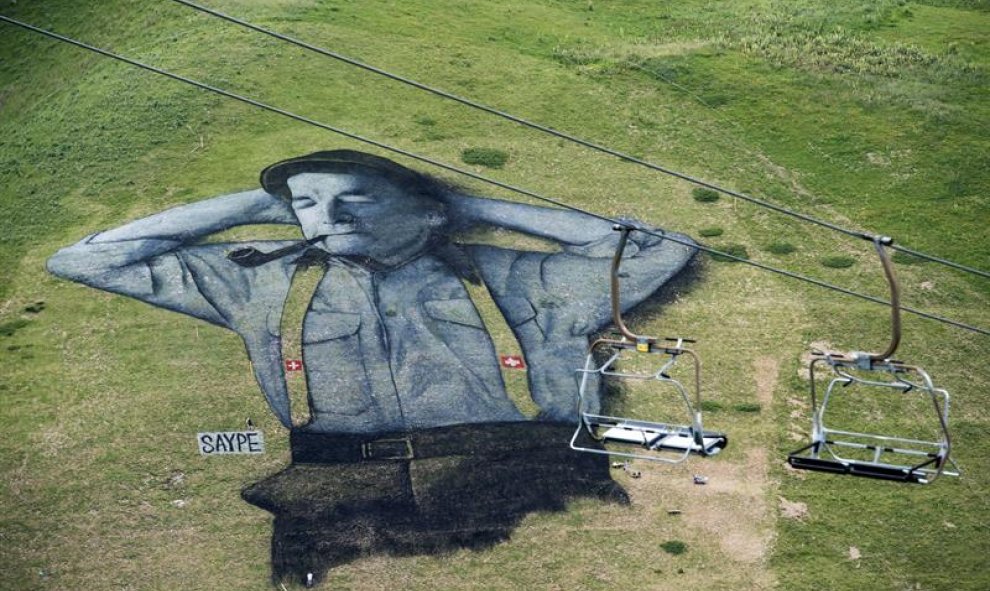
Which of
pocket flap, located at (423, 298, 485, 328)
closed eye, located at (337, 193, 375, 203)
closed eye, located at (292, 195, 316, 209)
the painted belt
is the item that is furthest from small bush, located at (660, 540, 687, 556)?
closed eye, located at (292, 195, 316, 209)

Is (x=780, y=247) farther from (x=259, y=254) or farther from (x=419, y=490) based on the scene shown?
(x=259, y=254)

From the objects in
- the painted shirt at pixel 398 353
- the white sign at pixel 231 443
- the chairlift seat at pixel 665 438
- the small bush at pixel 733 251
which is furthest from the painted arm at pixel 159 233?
the chairlift seat at pixel 665 438

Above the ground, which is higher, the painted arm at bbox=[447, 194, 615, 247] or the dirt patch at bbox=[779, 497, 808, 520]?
the painted arm at bbox=[447, 194, 615, 247]

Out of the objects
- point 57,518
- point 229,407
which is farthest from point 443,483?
point 57,518

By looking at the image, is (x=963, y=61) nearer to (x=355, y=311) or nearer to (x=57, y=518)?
(x=355, y=311)

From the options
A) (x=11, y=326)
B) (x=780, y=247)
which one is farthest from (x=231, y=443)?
(x=780, y=247)

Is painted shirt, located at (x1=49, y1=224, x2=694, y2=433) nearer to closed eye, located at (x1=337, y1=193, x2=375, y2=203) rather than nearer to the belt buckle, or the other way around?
the belt buckle
